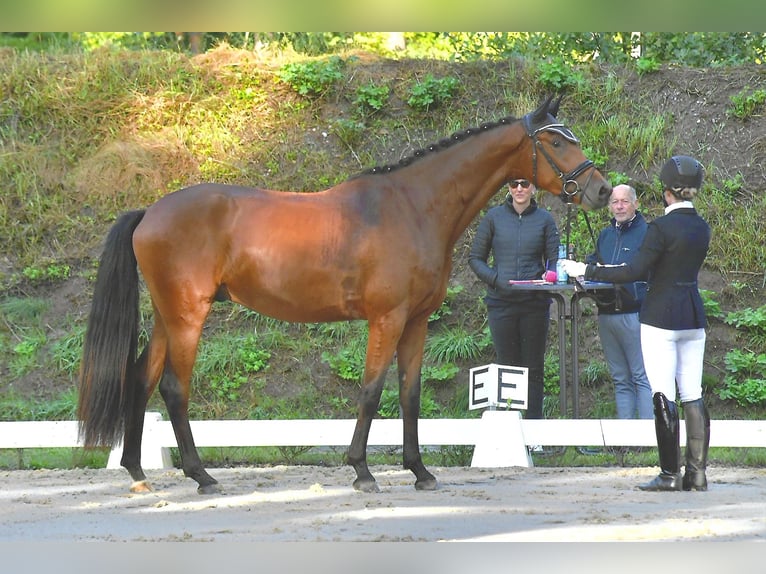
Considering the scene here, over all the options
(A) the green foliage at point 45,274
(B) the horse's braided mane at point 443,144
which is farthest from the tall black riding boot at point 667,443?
(A) the green foliage at point 45,274

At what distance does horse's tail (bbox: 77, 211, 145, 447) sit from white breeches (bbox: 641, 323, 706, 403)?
3022mm

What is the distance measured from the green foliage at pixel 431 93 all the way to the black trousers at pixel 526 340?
13.7 feet

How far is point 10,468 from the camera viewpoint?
6.95 metres

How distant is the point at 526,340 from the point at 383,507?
2.46 m

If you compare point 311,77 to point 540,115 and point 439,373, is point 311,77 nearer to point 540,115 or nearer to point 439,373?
point 439,373

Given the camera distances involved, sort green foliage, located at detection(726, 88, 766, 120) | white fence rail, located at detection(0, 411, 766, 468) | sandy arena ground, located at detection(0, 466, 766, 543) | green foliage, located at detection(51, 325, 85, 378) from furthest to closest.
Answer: green foliage, located at detection(726, 88, 766, 120) < green foliage, located at detection(51, 325, 85, 378) < white fence rail, located at detection(0, 411, 766, 468) < sandy arena ground, located at detection(0, 466, 766, 543)

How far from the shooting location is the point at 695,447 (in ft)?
18.1

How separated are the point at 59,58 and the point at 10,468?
6198mm

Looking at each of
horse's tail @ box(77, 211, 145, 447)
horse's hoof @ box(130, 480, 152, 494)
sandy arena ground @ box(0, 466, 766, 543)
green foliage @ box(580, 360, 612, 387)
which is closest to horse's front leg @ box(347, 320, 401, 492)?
sandy arena ground @ box(0, 466, 766, 543)

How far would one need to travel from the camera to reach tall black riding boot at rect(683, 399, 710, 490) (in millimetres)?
5508

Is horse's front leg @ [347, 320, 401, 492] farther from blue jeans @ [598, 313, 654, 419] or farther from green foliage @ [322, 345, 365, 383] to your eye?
green foliage @ [322, 345, 365, 383]

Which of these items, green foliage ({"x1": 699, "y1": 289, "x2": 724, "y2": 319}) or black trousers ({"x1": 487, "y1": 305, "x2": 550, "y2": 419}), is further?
green foliage ({"x1": 699, "y1": 289, "x2": 724, "y2": 319})
